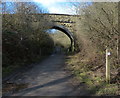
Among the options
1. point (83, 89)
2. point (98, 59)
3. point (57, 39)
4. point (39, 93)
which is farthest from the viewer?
point (57, 39)

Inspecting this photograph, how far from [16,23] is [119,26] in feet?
34.4

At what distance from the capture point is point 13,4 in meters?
16.2

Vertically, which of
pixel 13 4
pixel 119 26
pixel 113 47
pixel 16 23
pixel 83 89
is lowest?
pixel 83 89

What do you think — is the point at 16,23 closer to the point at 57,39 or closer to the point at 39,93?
the point at 39,93

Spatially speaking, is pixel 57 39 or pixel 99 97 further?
pixel 57 39

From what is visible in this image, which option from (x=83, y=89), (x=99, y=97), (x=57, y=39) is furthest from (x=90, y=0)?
(x=57, y=39)

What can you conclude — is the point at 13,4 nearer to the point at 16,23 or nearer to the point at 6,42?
the point at 16,23

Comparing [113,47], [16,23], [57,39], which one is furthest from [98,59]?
[57,39]

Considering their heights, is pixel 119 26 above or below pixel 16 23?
below

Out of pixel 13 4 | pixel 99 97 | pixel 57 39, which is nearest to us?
pixel 99 97

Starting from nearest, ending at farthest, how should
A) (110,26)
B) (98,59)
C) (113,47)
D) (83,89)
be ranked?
(83,89) → (113,47) → (110,26) → (98,59)

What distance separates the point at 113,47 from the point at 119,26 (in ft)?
3.66

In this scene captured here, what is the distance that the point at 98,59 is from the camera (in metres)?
11.5

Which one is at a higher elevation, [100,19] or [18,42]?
[100,19]
